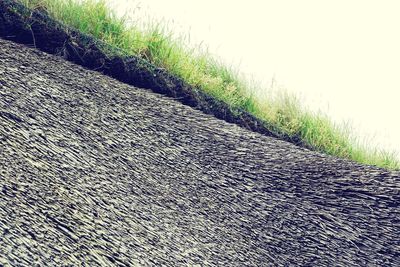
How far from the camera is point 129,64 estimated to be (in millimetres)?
3541

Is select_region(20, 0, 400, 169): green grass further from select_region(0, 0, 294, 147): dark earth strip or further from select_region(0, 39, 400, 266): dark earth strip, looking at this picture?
select_region(0, 39, 400, 266): dark earth strip

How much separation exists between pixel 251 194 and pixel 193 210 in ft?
1.32

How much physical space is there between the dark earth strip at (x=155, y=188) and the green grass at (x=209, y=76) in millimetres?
616

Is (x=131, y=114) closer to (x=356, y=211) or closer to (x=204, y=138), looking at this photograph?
(x=204, y=138)

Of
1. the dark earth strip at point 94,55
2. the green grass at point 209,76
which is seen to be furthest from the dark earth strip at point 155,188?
the green grass at point 209,76

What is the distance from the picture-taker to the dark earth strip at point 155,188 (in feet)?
6.33

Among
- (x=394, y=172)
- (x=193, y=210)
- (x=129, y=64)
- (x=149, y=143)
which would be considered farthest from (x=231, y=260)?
(x=129, y=64)

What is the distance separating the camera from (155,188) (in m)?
2.55

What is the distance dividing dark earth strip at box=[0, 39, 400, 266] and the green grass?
62 cm

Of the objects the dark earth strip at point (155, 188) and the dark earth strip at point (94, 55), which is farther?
the dark earth strip at point (94, 55)

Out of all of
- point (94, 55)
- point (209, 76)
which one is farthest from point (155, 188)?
point (209, 76)

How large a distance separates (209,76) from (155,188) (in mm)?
1838

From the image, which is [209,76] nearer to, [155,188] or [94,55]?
[94,55]

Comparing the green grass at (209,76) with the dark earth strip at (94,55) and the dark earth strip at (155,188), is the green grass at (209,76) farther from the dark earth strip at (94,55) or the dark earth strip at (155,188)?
the dark earth strip at (155,188)
